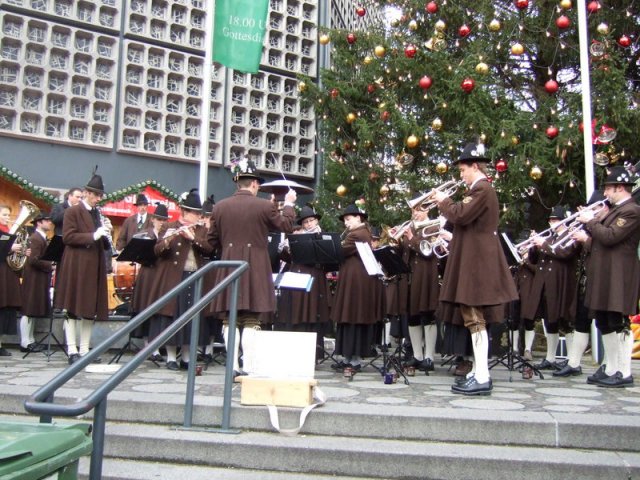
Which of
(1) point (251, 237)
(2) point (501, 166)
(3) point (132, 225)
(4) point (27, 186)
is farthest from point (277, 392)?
(4) point (27, 186)

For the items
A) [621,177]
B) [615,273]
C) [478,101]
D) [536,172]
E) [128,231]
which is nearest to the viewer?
[615,273]

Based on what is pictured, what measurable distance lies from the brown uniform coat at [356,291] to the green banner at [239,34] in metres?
3.87

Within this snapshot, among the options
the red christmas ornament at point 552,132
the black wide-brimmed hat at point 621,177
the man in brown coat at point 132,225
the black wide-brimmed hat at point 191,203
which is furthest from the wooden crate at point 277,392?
the red christmas ornament at point 552,132

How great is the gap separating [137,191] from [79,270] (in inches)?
204

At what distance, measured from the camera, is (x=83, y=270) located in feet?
26.4

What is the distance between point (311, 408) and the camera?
5105 millimetres

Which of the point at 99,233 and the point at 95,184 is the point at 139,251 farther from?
the point at 95,184

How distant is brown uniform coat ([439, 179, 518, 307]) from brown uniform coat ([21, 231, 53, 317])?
6.46m

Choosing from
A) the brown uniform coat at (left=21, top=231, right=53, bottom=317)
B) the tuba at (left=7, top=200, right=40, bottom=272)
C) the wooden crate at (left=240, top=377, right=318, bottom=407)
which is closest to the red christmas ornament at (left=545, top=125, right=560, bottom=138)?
the wooden crate at (left=240, top=377, right=318, bottom=407)

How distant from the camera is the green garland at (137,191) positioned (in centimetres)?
1273

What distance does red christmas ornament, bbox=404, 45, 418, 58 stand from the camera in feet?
39.1

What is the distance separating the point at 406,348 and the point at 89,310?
4115 mm

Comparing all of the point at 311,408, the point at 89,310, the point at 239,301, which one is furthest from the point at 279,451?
the point at 89,310

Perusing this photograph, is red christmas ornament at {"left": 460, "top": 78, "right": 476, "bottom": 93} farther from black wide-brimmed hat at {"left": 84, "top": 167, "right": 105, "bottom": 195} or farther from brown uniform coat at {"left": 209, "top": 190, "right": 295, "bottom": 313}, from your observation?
black wide-brimmed hat at {"left": 84, "top": 167, "right": 105, "bottom": 195}
